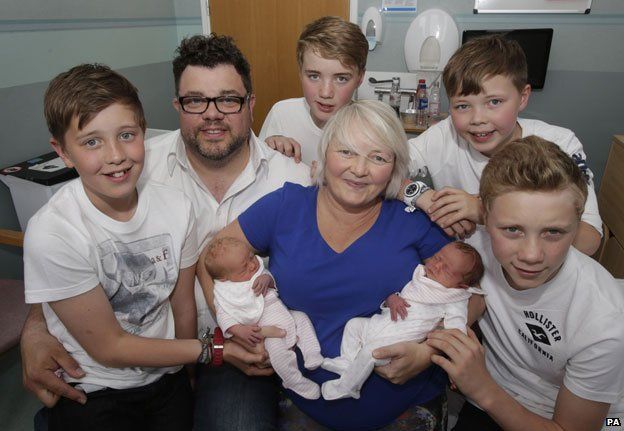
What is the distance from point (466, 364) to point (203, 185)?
1.21 m

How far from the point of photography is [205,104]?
69.2 inches

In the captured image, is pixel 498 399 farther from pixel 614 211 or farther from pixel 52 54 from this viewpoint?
pixel 52 54

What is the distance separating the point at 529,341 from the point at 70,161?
1548 millimetres

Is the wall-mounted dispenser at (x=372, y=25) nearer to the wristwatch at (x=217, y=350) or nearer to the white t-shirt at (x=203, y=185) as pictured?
the white t-shirt at (x=203, y=185)

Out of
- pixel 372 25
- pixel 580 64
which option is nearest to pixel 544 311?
pixel 580 64

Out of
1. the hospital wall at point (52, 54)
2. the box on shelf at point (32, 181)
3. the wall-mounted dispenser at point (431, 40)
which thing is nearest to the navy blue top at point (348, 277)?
the box on shelf at point (32, 181)

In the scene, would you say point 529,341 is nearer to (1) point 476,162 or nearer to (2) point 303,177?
(1) point 476,162

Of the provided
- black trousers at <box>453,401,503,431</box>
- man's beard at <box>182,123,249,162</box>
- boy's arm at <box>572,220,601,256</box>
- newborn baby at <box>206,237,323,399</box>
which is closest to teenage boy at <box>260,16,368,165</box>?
man's beard at <box>182,123,249,162</box>

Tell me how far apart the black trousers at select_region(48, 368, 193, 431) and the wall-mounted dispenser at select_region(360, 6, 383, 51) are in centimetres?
333

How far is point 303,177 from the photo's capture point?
1.95 meters

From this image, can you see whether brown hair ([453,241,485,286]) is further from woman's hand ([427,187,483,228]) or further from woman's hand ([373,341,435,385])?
woman's hand ([373,341,435,385])

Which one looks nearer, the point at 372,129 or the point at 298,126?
the point at 372,129

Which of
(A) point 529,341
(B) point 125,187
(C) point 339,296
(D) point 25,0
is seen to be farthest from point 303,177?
(D) point 25,0

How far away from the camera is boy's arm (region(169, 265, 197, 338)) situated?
5.26 feet
